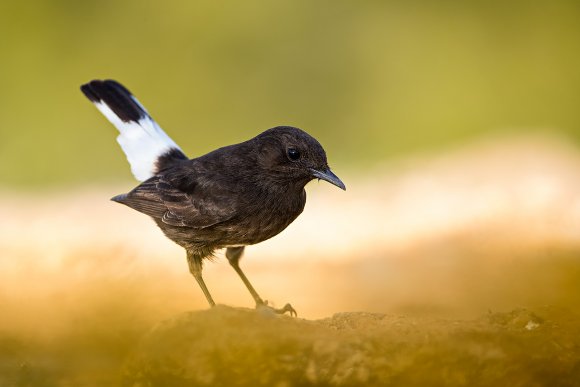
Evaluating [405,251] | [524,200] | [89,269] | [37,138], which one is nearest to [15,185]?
[37,138]

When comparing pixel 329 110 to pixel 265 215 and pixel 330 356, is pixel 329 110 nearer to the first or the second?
pixel 265 215

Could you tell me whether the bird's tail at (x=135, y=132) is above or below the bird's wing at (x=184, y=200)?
above

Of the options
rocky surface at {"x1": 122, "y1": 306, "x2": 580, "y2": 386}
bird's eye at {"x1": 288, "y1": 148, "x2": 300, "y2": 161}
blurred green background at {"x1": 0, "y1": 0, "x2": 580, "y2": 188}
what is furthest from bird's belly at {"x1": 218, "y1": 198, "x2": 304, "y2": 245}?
blurred green background at {"x1": 0, "y1": 0, "x2": 580, "y2": 188}

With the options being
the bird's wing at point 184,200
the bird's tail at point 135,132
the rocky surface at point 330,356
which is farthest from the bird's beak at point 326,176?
the bird's tail at point 135,132

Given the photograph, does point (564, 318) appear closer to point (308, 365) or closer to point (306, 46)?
point (308, 365)

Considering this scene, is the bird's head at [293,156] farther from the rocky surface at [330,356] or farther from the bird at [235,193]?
the rocky surface at [330,356]

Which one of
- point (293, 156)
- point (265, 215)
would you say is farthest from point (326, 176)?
point (265, 215)

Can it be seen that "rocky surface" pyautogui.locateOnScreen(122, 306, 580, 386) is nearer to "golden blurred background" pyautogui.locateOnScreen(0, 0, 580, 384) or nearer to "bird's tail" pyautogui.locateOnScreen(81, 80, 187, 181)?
"bird's tail" pyautogui.locateOnScreen(81, 80, 187, 181)
